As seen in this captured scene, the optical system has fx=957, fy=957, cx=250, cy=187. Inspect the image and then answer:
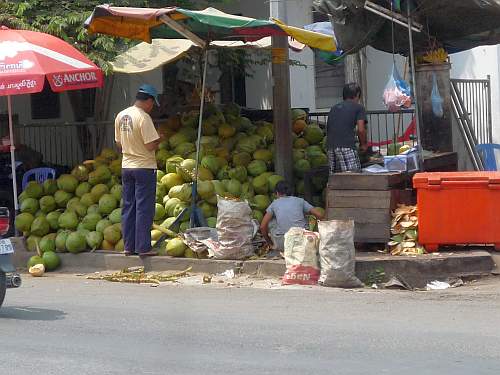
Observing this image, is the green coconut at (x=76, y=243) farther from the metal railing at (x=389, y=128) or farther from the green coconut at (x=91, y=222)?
the metal railing at (x=389, y=128)

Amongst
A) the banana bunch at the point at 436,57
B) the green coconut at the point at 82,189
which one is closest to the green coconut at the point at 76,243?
the green coconut at the point at 82,189

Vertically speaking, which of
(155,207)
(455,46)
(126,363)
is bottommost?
(126,363)

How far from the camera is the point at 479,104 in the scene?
14930 millimetres

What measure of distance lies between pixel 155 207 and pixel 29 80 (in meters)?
2.06

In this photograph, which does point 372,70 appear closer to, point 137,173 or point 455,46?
point 455,46

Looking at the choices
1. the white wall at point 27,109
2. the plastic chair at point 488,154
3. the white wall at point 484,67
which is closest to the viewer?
the plastic chair at point 488,154

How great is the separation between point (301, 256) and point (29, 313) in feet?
9.30

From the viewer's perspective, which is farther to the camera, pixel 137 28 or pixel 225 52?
pixel 225 52

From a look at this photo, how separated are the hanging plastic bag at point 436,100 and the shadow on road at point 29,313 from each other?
558 cm

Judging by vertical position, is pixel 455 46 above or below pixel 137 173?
above

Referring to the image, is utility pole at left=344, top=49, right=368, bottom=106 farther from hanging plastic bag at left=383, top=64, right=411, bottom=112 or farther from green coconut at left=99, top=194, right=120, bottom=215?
green coconut at left=99, top=194, right=120, bottom=215

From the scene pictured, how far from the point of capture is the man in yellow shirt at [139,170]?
425 inches

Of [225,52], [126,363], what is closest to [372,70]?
[225,52]

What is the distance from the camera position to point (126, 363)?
6590 millimetres
